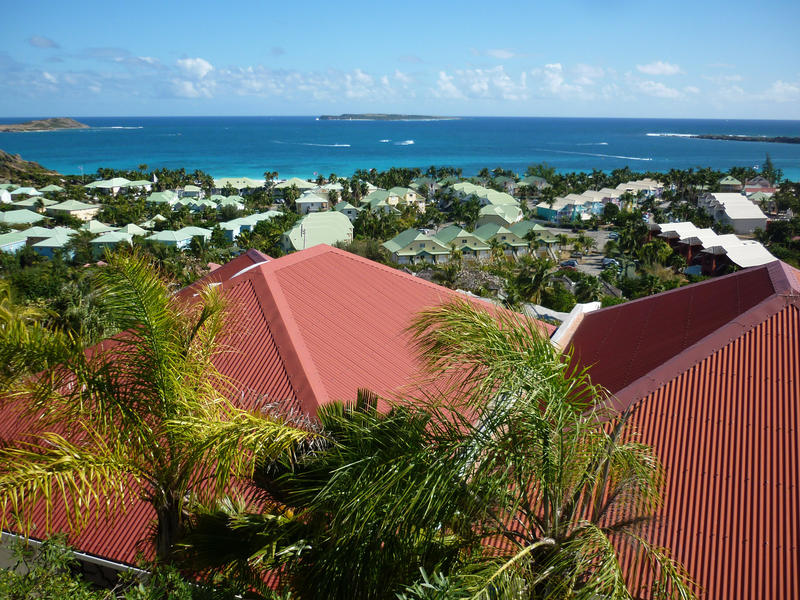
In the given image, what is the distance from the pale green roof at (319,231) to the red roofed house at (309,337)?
121 ft

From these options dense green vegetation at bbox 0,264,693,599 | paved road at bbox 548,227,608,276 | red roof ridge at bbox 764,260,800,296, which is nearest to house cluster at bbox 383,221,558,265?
paved road at bbox 548,227,608,276

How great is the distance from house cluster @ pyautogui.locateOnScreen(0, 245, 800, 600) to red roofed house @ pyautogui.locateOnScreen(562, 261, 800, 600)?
0.6 inches

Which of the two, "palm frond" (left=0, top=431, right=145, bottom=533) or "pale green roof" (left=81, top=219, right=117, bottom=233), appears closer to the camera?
"palm frond" (left=0, top=431, right=145, bottom=533)

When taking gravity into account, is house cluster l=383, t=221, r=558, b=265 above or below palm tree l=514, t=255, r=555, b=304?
below

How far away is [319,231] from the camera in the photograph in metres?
54.0

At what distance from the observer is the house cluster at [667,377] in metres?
6.56

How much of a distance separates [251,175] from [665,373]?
116 metres

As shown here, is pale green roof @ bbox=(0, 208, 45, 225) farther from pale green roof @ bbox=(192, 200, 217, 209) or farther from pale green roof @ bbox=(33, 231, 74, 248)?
pale green roof @ bbox=(192, 200, 217, 209)

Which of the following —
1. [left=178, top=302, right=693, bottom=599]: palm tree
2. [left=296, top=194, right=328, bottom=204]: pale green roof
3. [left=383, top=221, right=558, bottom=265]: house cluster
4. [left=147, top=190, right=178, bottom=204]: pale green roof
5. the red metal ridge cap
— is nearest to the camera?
[left=178, top=302, right=693, bottom=599]: palm tree

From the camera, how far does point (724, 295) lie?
1121cm

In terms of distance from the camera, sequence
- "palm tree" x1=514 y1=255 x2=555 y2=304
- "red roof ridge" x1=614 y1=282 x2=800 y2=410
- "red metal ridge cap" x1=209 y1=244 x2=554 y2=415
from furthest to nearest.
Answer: "palm tree" x1=514 y1=255 x2=555 y2=304, "red metal ridge cap" x1=209 y1=244 x2=554 y2=415, "red roof ridge" x1=614 y1=282 x2=800 y2=410

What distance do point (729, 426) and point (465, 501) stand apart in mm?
4816

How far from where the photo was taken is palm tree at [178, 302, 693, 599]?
180 inches

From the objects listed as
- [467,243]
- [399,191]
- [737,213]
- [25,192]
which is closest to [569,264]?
[467,243]
